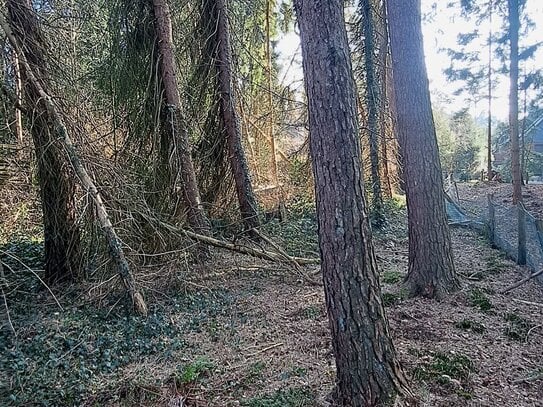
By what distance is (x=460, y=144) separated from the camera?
26.2m

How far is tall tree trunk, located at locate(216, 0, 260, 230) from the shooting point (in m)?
7.30

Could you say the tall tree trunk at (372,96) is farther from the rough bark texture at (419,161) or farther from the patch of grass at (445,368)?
the patch of grass at (445,368)

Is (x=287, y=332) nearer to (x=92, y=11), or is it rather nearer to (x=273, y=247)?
(x=273, y=247)

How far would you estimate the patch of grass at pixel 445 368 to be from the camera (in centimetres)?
308

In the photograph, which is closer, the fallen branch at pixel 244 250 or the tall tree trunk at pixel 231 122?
the fallen branch at pixel 244 250

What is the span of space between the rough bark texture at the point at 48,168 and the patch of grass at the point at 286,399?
10.8 ft

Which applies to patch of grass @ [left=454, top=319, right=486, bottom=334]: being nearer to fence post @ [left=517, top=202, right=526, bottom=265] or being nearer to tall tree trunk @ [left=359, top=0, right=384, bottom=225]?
fence post @ [left=517, top=202, right=526, bottom=265]

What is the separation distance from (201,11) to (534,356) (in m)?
7.09

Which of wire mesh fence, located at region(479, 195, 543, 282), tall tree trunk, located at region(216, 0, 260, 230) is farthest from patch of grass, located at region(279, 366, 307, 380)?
tall tree trunk, located at region(216, 0, 260, 230)

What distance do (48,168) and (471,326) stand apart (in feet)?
17.5

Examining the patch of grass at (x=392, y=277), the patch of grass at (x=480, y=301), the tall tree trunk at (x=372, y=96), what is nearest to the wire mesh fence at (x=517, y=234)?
the patch of grass at (x=480, y=301)

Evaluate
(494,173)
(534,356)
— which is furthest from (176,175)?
(494,173)

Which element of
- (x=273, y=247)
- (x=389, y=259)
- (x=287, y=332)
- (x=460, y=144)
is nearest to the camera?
(x=287, y=332)

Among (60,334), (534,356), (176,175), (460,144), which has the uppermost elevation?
(460,144)
